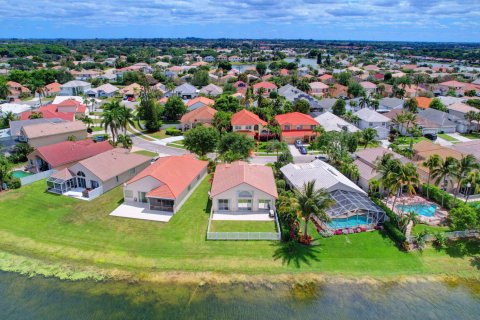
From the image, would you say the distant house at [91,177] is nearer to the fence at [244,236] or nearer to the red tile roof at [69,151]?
the red tile roof at [69,151]

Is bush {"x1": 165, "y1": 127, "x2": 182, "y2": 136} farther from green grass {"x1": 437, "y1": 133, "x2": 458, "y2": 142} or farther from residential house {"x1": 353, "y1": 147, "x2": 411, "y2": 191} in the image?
green grass {"x1": 437, "y1": 133, "x2": 458, "y2": 142}

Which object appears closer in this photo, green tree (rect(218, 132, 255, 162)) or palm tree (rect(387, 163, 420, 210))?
palm tree (rect(387, 163, 420, 210))

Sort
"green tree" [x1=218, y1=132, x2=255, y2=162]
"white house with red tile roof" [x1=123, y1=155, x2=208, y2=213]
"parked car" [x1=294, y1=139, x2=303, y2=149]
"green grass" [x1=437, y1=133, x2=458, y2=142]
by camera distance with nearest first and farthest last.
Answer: "white house with red tile roof" [x1=123, y1=155, x2=208, y2=213] < "green tree" [x1=218, y1=132, x2=255, y2=162] < "parked car" [x1=294, y1=139, x2=303, y2=149] < "green grass" [x1=437, y1=133, x2=458, y2=142]


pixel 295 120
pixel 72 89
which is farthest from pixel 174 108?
pixel 72 89

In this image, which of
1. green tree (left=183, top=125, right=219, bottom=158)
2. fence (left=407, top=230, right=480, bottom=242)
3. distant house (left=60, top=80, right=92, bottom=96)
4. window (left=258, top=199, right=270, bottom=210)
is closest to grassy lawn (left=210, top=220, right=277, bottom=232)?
window (left=258, top=199, right=270, bottom=210)

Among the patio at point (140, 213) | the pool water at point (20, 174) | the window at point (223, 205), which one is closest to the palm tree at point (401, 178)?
the window at point (223, 205)

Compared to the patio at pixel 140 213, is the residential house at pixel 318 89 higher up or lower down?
higher up

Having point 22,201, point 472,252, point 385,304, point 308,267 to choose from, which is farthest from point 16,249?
point 472,252

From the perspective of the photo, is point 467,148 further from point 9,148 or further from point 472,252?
point 9,148
